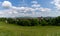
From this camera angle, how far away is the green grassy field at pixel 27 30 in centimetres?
302

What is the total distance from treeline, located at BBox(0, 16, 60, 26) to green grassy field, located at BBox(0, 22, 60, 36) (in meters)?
0.07

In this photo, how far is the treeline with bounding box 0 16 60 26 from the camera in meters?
3.02

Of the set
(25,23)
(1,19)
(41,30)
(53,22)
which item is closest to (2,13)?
(1,19)

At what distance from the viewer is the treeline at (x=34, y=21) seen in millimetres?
3021

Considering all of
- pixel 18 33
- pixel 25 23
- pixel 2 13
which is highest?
pixel 2 13

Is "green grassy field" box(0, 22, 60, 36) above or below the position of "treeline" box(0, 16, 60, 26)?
below

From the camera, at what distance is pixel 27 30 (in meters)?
3.08

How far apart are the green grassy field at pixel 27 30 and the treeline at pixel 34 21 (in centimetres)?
7

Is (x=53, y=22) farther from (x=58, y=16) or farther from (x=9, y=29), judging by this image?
(x=9, y=29)

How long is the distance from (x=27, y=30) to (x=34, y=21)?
242mm

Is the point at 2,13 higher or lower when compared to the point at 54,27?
higher

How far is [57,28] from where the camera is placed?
314 centimetres

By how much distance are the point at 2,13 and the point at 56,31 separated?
122cm

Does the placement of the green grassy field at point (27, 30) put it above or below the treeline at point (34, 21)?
below
